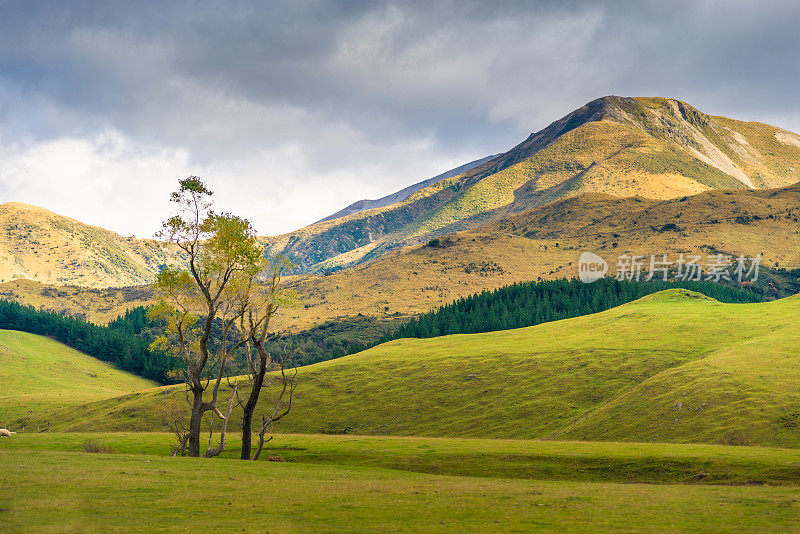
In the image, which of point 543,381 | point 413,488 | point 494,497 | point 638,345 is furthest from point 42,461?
point 638,345

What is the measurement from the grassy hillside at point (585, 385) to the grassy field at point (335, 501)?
25.8m

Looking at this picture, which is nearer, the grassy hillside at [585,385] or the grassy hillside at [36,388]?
the grassy hillside at [585,385]

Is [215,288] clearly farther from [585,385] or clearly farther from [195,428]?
[585,385]

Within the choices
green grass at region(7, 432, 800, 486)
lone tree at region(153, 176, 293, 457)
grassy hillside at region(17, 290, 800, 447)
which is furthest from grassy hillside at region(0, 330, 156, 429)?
lone tree at region(153, 176, 293, 457)

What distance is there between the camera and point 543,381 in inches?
3925

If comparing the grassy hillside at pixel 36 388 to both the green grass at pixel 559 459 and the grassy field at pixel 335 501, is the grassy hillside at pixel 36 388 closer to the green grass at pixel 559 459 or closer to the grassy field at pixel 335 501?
the green grass at pixel 559 459

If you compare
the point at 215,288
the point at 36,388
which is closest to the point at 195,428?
the point at 215,288

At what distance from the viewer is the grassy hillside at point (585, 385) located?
6731cm

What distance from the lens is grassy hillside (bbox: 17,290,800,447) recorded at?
67.3 m

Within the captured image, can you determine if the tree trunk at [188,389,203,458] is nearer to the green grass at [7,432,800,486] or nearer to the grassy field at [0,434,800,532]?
the grassy field at [0,434,800,532]

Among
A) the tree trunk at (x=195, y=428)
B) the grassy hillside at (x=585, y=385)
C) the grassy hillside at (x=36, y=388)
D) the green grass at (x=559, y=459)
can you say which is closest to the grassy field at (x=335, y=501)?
the green grass at (x=559, y=459)

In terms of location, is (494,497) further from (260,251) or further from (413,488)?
(260,251)

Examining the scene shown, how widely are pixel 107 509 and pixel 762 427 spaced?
61121mm

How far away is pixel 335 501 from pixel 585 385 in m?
75.0
